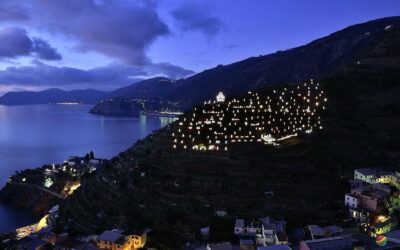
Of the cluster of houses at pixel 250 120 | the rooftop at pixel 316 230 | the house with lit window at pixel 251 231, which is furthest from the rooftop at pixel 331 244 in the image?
the cluster of houses at pixel 250 120

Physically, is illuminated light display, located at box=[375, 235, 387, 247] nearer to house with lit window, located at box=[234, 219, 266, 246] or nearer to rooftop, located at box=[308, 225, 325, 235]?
rooftop, located at box=[308, 225, 325, 235]

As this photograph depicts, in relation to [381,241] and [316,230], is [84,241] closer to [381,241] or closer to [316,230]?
[316,230]

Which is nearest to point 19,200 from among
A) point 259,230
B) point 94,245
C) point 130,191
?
point 130,191

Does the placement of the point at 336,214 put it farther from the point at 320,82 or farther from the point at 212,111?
the point at 320,82

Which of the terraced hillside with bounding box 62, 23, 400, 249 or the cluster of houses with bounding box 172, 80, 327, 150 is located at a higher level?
the cluster of houses with bounding box 172, 80, 327, 150

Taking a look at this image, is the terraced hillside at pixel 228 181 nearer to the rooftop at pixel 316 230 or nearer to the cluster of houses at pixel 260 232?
the cluster of houses at pixel 260 232

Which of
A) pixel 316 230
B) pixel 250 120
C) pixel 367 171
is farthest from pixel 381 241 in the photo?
pixel 250 120

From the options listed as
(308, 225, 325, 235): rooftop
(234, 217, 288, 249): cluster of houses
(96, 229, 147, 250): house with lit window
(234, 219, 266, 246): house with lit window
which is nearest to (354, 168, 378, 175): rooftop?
(308, 225, 325, 235): rooftop
